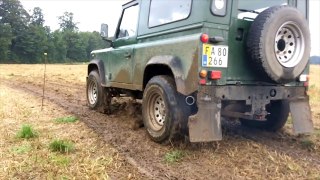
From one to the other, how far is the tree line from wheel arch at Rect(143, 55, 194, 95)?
57.5 metres

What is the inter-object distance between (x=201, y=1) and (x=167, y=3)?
2.92ft

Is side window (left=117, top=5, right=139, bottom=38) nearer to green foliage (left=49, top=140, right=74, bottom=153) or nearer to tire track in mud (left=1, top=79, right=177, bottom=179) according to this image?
tire track in mud (left=1, top=79, right=177, bottom=179)

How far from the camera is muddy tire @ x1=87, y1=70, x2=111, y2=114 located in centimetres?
738

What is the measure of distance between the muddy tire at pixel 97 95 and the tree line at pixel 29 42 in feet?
180

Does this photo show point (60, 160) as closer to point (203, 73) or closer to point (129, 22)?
point (203, 73)

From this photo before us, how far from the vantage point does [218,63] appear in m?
4.35

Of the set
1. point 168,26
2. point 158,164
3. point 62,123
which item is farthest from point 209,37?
point 62,123

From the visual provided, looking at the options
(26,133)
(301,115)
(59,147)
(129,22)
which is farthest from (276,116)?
(26,133)

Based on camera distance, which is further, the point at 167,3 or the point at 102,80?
the point at 102,80

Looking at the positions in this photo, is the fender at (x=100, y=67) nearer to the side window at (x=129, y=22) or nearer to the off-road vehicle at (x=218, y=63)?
the side window at (x=129, y=22)

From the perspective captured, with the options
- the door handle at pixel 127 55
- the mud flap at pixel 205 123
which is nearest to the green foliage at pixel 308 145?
the mud flap at pixel 205 123

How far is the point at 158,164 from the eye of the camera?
412cm

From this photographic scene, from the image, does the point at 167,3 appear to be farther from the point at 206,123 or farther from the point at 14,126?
the point at 14,126

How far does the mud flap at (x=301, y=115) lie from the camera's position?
5.09 metres
